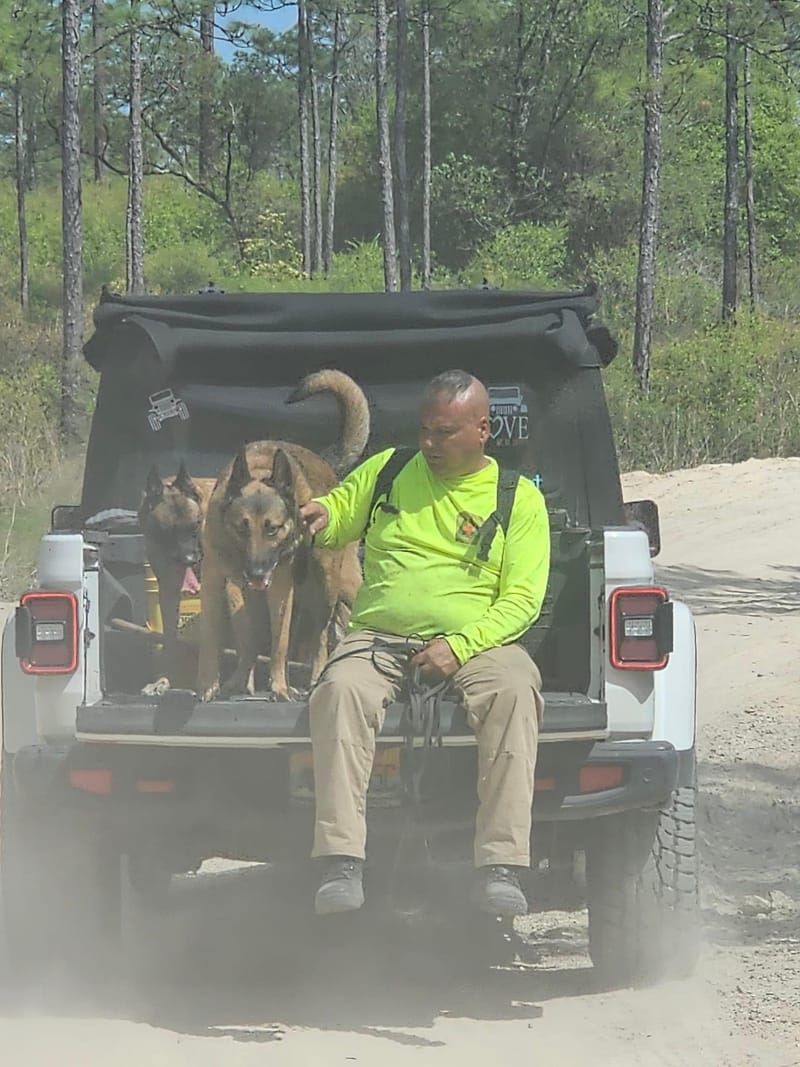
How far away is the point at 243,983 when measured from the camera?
17.6ft

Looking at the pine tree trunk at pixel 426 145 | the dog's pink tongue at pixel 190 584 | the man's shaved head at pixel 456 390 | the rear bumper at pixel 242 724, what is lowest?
the rear bumper at pixel 242 724

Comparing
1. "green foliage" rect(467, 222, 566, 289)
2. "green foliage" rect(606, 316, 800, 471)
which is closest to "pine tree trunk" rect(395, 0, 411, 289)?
"green foliage" rect(467, 222, 566, 289)

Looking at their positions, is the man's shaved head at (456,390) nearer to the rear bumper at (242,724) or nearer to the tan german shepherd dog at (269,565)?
the tan german shepherd dog at (269,565)

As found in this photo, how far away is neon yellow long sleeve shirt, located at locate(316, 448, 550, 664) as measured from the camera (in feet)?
16.0

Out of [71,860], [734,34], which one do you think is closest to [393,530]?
[71,860]

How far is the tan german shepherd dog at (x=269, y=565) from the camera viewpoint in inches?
197

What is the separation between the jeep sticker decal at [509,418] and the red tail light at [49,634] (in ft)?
6.10

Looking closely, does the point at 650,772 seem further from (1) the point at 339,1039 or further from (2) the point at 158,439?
(2) the point at 158,439

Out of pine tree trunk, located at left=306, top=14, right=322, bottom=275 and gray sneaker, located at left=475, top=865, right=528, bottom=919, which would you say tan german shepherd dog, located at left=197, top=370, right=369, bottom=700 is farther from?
pine tree trunk, located at left=306, top=14, right=322, bottom=275

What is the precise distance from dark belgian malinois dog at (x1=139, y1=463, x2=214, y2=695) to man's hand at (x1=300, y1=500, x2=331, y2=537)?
44cm

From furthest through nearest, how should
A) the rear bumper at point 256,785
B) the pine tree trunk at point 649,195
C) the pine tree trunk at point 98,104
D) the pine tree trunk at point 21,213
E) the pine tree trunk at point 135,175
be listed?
1. the pine tree trunk at point 21,213
2. the pine tree trunk at point 98,104
3. the pine tree trunk at point 135,175
4. the pine tree trunk at point 649,195
5. the rear bumper at point 256,785

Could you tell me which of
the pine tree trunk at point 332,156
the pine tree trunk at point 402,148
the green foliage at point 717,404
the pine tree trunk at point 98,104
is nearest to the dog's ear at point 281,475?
the green foliage at point 717,404

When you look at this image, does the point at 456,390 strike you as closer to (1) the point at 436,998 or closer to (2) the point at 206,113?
(1) the point at 436,998

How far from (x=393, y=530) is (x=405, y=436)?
134 centimetres
